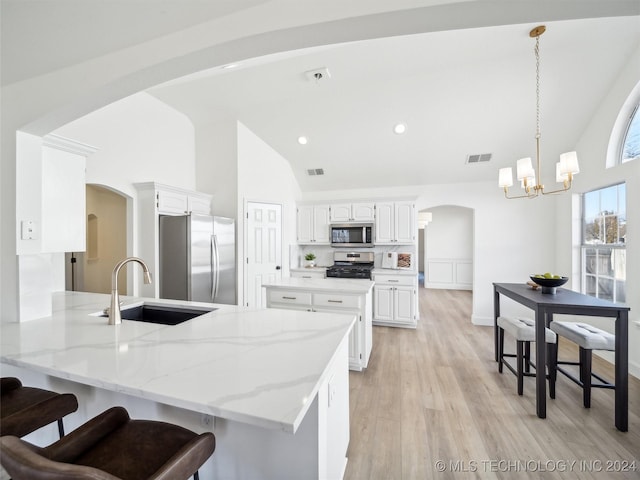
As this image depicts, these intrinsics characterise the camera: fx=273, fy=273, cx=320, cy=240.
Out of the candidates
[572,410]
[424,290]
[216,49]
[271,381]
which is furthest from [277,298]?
[424,290]

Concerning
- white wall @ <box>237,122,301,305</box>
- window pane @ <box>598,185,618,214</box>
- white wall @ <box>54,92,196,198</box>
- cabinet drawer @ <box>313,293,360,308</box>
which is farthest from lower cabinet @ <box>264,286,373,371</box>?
window pane @ <box>598,185,618,214</box>

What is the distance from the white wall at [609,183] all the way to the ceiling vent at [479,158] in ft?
3.47

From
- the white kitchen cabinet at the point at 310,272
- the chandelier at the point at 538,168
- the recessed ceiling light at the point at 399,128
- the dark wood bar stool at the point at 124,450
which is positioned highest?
the recessed ceiling light at the point at 399,128

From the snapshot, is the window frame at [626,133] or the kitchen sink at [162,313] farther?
the window frame at [626,133]

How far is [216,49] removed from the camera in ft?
3.96

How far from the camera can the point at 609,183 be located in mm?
3115

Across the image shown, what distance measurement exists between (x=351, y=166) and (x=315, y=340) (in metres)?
3.97

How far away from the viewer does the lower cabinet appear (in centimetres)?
273

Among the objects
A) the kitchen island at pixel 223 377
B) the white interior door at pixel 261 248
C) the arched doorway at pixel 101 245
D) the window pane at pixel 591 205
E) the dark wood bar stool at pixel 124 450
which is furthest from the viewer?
the white interior door at pixel 261 248

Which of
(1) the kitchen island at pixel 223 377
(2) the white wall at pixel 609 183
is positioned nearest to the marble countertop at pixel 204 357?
(1) the kitchen island at pixel 223 377

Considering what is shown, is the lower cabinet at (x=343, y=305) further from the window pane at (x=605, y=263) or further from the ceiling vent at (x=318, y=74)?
the window pane at (x=605, y=263)

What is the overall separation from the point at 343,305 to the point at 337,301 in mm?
71

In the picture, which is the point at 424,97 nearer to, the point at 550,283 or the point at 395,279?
the point at 550,283

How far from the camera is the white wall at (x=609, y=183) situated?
8.89ft
